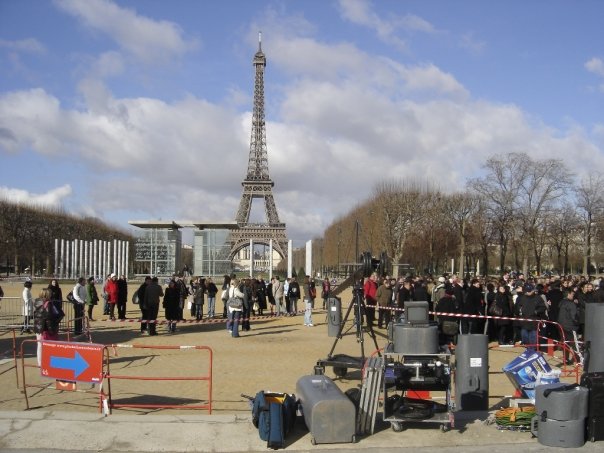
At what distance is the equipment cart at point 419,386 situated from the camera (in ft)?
24.9

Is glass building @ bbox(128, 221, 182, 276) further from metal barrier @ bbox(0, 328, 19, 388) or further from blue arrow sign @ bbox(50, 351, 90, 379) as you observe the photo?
blue arrow sign @ bbox(50, 351, 90, 379)

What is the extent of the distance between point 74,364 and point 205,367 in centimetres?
422

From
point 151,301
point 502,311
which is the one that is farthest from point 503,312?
point 151,301

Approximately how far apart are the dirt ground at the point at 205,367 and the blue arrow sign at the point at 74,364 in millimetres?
551

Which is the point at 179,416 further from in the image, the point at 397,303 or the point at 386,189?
the point at 386,189

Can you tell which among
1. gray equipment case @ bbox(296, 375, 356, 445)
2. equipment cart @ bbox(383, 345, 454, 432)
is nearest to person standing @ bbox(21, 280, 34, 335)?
gray equipment case @ bbox(296, 375, 356, 445)

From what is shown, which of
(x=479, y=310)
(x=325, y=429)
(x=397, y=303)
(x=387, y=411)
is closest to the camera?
(x=325, y=429)

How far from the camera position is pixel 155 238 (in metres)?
52.9

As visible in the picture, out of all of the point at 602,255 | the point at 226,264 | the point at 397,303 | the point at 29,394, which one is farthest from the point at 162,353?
the point at 602,255

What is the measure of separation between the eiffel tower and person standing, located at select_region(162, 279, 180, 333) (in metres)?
68.8

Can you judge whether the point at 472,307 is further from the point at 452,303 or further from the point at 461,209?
the point at 461,209

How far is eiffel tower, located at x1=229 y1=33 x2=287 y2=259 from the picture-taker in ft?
296

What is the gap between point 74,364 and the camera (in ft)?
28.4

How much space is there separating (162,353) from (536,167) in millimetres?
39188
